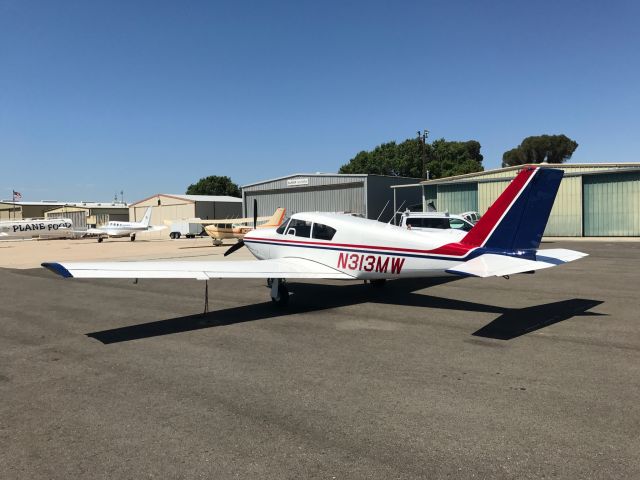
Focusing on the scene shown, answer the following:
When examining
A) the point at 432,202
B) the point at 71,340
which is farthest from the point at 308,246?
the point at 432,202

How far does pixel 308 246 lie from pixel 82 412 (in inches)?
279

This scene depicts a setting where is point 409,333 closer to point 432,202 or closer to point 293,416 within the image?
point 293,416

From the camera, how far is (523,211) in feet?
29.5

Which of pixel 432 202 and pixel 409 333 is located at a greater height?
pixel 432 202

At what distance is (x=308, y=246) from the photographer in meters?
11.4

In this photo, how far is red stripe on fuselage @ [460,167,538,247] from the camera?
8.86m

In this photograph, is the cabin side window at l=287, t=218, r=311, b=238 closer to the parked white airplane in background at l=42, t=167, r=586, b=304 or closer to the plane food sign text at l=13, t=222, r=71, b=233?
the parked white airplane in background at l=42, t=167, r=586, b=304

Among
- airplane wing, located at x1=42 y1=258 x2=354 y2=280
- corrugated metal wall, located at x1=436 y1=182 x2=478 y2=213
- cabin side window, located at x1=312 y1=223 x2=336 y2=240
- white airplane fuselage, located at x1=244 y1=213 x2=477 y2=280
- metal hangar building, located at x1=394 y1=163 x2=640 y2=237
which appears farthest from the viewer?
corrugated metal wall, located at x1=436 y1=182 x2=478 y2=213

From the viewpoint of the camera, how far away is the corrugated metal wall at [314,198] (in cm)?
4631

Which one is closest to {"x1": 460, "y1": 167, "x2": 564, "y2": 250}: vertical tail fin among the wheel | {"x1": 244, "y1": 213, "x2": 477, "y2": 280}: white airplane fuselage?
{"x1": 244, "y1": 213, "x2": 477, "y2": 280}: white airplane fuselage

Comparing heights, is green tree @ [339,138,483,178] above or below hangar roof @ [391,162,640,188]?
above

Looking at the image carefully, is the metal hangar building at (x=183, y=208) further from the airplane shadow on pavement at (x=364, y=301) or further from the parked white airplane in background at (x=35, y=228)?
the airplane shadow on pavement at (x=364, y=301)

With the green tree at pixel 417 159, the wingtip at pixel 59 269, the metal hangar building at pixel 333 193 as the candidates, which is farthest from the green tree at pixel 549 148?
the wingtip at pixel 59 269

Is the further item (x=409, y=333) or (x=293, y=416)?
(x=409, y=333)
